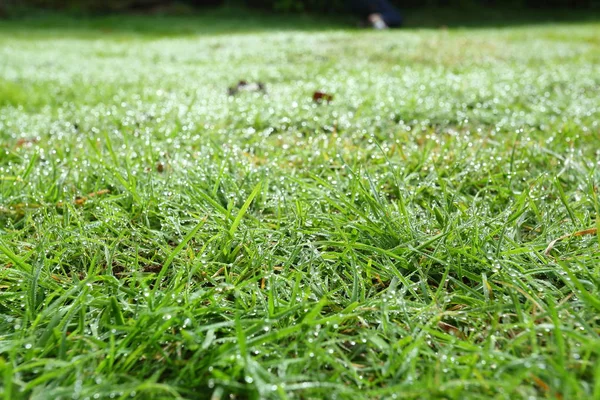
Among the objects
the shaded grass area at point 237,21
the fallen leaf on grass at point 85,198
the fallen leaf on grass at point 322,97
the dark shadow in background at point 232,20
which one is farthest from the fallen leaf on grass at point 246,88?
the dark shadow in background at point 232,20

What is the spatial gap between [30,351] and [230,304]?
0.38 meters

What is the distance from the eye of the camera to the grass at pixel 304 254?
795mm

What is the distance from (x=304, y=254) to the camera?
3.75 ft

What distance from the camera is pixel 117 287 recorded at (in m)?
1.01

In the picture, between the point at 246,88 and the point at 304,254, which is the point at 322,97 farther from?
the point at 304,254

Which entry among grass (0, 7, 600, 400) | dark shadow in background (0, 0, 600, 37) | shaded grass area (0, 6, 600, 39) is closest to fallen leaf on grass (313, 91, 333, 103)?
grass (0, 7, 600, 400)

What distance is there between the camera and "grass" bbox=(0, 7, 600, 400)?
0.79 metres

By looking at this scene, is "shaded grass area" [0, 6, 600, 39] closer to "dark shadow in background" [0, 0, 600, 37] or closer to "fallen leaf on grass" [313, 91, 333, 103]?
"dark shadow in background" [0, 0, 600, 37]

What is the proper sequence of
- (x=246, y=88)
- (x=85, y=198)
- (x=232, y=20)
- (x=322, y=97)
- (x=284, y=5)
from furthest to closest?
(x=284, y=5) < (x=232, y=20) < (x=246, y=88) < (x=322, y=97) < (x=85, y=198)

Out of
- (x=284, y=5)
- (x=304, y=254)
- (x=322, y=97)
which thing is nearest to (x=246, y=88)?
(x=322, y=97)

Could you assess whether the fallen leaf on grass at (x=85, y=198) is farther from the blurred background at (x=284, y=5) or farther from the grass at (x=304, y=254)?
the blurred background at (x=284, y=5)

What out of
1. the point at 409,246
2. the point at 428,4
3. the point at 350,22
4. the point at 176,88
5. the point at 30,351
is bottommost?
the point at 30,351

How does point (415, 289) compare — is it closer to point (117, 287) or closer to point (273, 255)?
point (273, 255)

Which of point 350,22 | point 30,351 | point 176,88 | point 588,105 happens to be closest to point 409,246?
point 30,351
